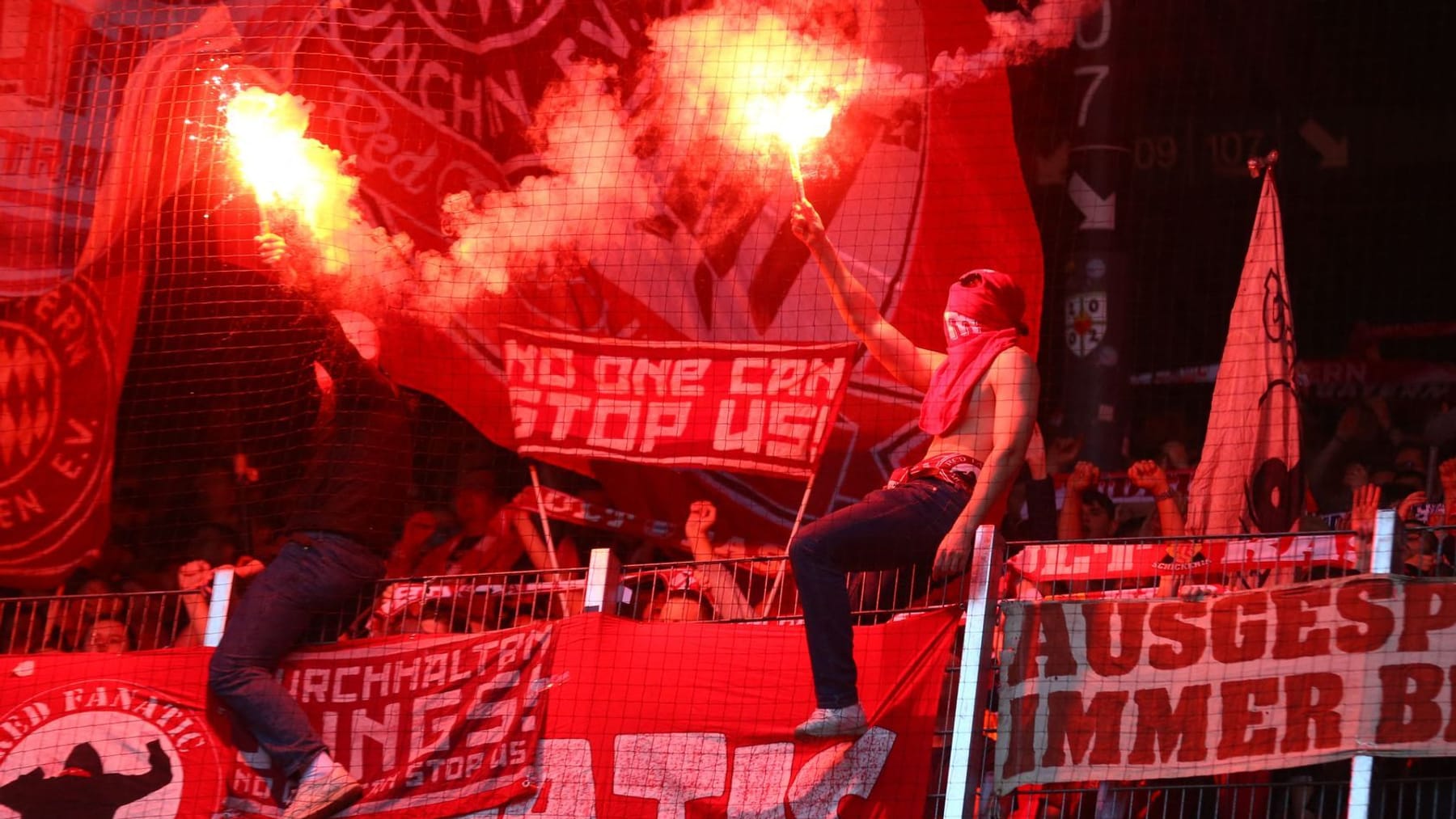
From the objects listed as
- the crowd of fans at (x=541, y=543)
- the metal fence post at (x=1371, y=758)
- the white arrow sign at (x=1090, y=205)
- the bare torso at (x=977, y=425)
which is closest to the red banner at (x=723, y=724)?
the crowd of fans at (x=541, y=543)

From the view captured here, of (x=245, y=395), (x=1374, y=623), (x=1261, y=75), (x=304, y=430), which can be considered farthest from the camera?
(x=1261, y=75)

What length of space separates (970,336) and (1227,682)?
4.87 feet

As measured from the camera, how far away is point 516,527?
7.88 meters

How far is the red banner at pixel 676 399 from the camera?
303 inches

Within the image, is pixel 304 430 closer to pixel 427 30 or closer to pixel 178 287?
pixel 178 287

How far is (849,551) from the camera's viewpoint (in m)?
5.78

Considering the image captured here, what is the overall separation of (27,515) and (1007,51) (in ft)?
17.0

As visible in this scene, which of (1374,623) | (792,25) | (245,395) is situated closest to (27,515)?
(245,395)

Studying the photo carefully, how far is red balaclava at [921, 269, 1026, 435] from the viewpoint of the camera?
603cm

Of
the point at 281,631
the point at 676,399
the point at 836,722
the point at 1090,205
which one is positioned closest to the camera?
the point at 836,722

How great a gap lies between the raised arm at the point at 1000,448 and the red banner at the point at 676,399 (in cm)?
171

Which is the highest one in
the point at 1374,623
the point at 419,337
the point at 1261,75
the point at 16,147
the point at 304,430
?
the point at 1261,75

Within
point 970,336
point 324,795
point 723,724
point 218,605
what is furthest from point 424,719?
point 970,336

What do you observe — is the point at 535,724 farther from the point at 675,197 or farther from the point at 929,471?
the point at 675,197
